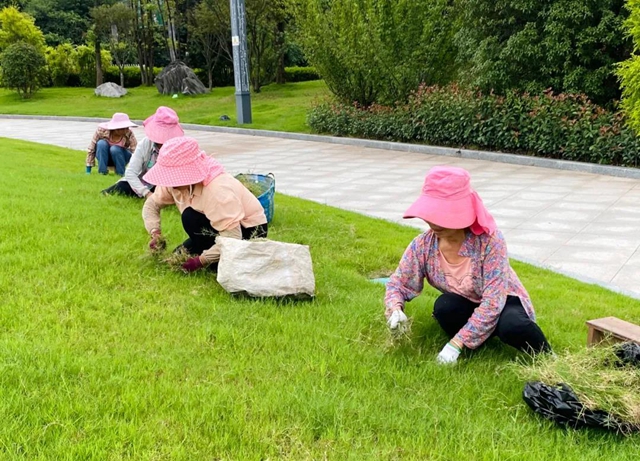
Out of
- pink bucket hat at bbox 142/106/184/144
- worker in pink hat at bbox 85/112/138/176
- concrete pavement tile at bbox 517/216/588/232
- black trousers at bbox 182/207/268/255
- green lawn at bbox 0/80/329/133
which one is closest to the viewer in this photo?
black trousers at bbox 182/207/268/255

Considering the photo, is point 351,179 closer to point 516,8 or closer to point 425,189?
point 516,8

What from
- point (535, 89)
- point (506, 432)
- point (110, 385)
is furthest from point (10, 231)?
point (535, 89)

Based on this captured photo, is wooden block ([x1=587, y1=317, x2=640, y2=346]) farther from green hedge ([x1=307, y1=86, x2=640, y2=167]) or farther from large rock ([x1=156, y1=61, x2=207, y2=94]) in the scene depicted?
large rock ([x1=156, y1=61, x2=207, y2=94])

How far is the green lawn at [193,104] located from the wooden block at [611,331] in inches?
476

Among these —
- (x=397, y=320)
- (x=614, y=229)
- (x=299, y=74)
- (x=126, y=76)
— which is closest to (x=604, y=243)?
(x=614, y=229)

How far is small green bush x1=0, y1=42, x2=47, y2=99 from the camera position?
25.7 m

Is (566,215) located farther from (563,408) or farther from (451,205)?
(563,408)

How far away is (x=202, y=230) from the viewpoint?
390 cm

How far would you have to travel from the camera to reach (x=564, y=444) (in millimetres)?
2281

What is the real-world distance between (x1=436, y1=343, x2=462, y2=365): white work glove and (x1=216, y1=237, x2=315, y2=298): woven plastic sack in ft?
3.15

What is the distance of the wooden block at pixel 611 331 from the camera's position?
276cm

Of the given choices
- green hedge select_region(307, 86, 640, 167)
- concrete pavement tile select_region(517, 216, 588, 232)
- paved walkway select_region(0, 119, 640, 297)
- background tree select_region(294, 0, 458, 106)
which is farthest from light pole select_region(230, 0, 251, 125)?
concrete pavement tile select_region(517, 216, 588, 232)

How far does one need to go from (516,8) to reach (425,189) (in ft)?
29.5

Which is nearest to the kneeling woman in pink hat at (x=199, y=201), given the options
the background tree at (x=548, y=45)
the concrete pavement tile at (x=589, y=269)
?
the concrete pavement tile at (x=589, y=269)
